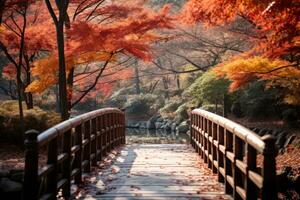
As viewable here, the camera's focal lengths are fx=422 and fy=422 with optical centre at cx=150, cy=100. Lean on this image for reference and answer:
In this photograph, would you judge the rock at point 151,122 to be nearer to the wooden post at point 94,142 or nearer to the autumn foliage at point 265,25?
the autumn foliage at point 265,25

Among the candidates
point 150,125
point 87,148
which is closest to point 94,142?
point 87,148

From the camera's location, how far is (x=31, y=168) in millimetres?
3930

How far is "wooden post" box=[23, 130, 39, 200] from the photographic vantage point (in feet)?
12.8

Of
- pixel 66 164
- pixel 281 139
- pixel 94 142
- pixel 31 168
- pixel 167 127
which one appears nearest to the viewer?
pixel 31 168

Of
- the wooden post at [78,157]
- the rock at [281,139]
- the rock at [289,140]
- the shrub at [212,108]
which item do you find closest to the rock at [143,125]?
the shrub at [212,108]

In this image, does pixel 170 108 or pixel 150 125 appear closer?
pixel 170 108

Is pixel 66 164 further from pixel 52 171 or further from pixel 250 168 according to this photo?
pixel 250 168

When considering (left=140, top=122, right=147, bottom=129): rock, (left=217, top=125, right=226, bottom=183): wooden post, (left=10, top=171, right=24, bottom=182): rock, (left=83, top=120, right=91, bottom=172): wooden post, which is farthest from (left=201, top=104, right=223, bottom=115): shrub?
(left=10, top=171, right=24, bottom=182): rock

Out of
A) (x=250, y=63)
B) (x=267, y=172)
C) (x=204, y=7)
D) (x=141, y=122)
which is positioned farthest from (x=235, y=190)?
(x=141, y=122)

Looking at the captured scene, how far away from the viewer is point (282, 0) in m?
6.52

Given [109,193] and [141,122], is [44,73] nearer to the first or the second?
[109,193]

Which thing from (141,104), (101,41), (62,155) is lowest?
(141,104)

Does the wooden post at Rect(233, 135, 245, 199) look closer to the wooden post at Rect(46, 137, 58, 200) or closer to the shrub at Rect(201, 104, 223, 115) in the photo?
the wooden post at Rect(46, 137, 58, 200)

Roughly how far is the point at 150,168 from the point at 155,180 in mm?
1241
